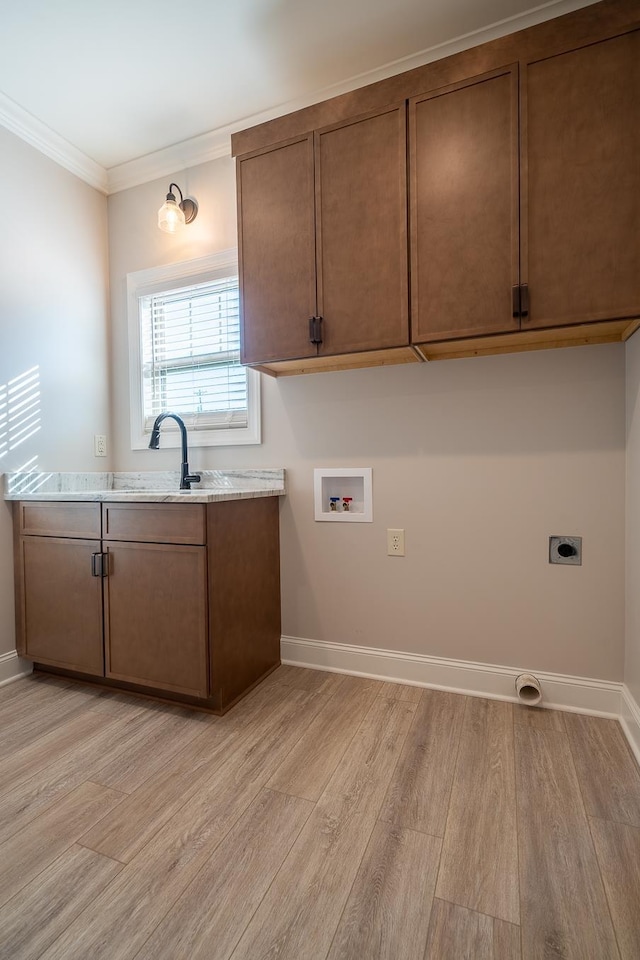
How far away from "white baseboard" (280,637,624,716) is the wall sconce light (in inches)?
82.3

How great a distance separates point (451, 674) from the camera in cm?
191

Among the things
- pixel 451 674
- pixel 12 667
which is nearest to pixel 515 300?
pixel 451 674

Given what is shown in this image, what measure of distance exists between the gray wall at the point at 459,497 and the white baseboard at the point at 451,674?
4 cm

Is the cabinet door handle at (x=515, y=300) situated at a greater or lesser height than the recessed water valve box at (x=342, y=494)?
greater

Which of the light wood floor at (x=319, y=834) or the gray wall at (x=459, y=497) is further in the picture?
the gray wall at (x=459, y=497)

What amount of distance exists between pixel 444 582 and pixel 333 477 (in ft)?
2.24

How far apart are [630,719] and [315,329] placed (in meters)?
1.79

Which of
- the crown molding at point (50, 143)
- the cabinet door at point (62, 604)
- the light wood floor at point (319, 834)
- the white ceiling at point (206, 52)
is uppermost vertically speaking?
the white ceiling at point (206, 52)

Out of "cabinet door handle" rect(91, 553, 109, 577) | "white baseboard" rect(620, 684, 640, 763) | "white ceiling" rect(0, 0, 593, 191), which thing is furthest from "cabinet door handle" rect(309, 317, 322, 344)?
"white baseboard" rect(620, 684, 640, 763)

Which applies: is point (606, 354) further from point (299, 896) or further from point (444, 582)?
point (299, 896)

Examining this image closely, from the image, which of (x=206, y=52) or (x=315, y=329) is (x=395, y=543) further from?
(x=206, y=52)

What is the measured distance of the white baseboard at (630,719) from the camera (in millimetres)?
1468

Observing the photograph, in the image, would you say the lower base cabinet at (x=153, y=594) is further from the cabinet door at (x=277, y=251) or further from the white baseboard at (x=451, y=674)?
the cabinet door at (x=277, y=251)

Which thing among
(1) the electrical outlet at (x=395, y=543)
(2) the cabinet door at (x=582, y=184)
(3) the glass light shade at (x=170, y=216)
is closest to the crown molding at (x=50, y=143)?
(3) the glass light shade at (x=170, y=216)
